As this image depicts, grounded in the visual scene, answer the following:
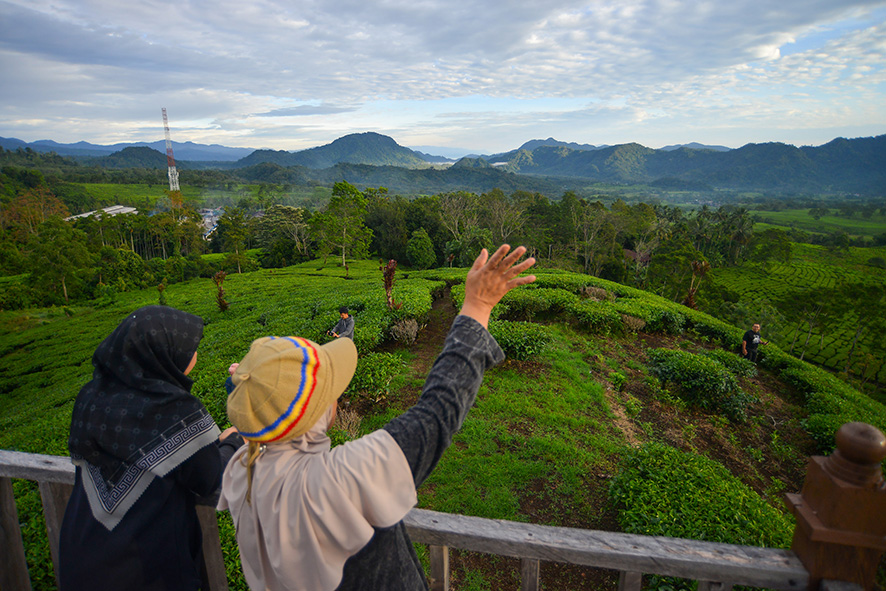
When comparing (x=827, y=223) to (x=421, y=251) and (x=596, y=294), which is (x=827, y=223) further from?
(x=596, y=294)

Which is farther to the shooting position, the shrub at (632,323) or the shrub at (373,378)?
the shrub at (632,323)

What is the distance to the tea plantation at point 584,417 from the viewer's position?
11.9ft

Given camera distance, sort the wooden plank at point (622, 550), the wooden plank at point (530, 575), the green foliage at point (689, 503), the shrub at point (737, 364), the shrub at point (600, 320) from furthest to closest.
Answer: the shrub at point (600, 320)
the shrub at point (737, 364)
the green foliage at point (689, 503)
the wooden plank at point (530, 575)
the wooden plank at point (622, 550)

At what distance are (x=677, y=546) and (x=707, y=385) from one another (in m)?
6.55

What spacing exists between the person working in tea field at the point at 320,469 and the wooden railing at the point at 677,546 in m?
0.27

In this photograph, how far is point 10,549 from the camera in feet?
6.52

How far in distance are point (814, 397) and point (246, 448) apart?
9.62m

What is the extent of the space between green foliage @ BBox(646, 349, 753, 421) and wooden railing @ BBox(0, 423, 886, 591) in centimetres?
654

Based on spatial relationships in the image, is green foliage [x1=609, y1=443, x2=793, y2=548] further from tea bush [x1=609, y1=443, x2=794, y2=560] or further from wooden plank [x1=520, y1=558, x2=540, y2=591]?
wooden plank [x1=520, y1=558, x2=540, y2=591]

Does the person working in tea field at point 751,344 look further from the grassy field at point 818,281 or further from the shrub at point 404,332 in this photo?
the grassy field at point 818,281

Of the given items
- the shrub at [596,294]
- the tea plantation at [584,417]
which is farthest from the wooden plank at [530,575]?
the shrub at [596,294]

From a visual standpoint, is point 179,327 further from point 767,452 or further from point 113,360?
point 767,452

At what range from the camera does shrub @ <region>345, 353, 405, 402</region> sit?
5789 millimetres

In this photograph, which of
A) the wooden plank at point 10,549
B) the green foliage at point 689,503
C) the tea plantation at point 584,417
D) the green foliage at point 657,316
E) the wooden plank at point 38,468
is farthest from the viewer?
the green foliage at point 657,316
